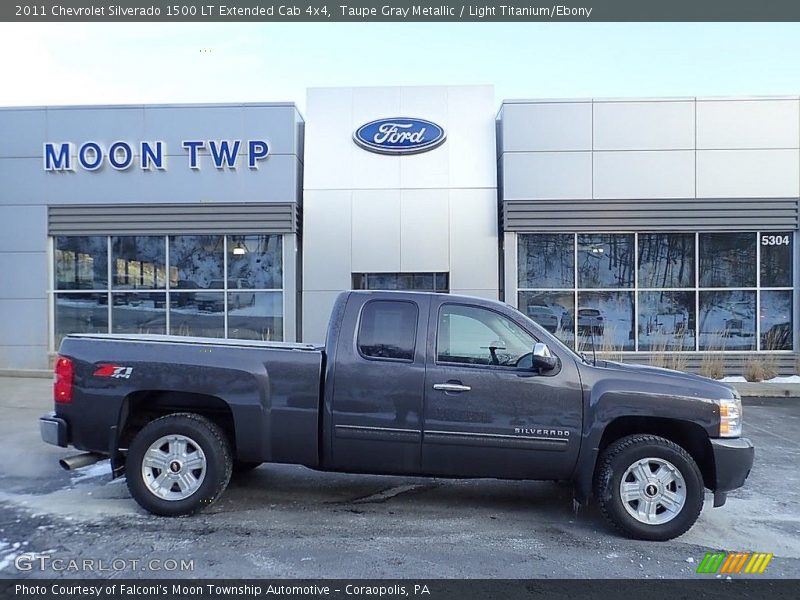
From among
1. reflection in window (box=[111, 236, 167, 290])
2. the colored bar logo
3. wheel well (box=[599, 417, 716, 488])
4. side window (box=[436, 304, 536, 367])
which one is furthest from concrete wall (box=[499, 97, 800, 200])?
the colored bar logo

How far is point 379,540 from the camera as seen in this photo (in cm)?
465

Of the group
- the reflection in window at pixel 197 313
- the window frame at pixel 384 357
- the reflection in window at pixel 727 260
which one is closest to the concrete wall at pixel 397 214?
the reflection in window at pixel 197 313

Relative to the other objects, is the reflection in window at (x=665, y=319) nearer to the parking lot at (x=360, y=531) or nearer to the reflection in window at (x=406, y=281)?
the reflection in window at (x=406, y=281)

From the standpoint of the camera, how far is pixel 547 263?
14.6 meters

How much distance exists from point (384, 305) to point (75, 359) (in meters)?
2.63

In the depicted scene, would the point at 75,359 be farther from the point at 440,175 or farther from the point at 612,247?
the point at 612,247

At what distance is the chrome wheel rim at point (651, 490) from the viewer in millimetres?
4770

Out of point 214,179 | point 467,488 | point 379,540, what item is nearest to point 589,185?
point 214,179

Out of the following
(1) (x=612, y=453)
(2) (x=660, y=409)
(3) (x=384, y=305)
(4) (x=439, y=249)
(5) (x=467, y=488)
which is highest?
(4) (x=439, y=249)

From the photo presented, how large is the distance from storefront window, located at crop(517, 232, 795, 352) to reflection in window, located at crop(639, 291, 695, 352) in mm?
24

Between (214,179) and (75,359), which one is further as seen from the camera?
(214,179)

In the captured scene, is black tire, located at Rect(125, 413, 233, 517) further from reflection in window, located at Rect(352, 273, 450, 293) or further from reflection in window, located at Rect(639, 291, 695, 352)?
reflection in window, located at Rect(639, 291, 695, 352)

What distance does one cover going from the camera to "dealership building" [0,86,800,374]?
558 inches

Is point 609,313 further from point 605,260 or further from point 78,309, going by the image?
point 78,309
